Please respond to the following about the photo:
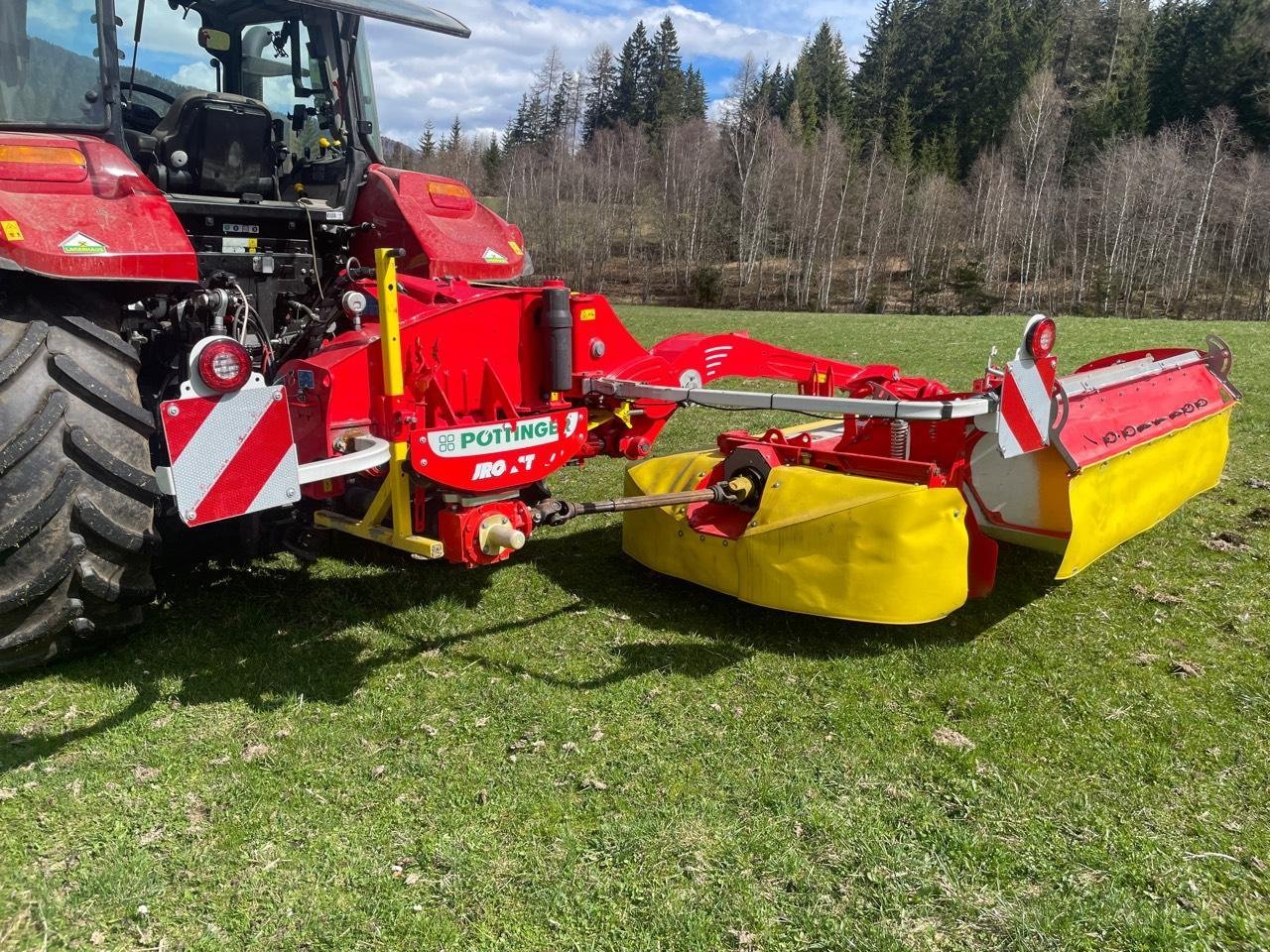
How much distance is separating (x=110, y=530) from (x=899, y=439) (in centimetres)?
311

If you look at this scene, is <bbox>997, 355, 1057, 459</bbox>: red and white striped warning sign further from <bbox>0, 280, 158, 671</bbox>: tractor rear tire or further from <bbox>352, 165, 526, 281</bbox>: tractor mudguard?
<bbox>0, 280, 158, 671</bbox>: tractor rear tire

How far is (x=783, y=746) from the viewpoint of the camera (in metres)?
3.01

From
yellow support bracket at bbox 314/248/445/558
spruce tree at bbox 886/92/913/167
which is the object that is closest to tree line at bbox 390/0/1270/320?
spruce tree at bbox 886/92/913/167

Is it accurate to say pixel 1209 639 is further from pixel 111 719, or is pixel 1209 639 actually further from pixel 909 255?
pixel 909 255

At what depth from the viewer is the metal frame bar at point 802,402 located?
3.24m

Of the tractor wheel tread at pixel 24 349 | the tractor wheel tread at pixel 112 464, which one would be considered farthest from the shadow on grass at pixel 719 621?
the tractor wheel tread at pixel 24 349

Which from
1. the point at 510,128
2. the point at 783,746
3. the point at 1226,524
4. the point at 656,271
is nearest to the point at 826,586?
the point at 783,746

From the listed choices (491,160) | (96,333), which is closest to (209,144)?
(96,333)

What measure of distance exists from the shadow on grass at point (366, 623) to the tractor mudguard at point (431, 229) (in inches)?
60.9

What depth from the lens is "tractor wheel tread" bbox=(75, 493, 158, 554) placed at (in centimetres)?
299

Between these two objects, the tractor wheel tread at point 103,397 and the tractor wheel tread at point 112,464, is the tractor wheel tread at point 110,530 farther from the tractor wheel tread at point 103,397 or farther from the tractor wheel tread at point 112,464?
the tractor wheel tread at point 103,397

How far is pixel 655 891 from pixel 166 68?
163 inches

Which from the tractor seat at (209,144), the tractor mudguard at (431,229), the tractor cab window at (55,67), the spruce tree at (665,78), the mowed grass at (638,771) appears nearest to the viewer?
the mowed grass at (638,771)

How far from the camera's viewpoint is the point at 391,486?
10.5ft
